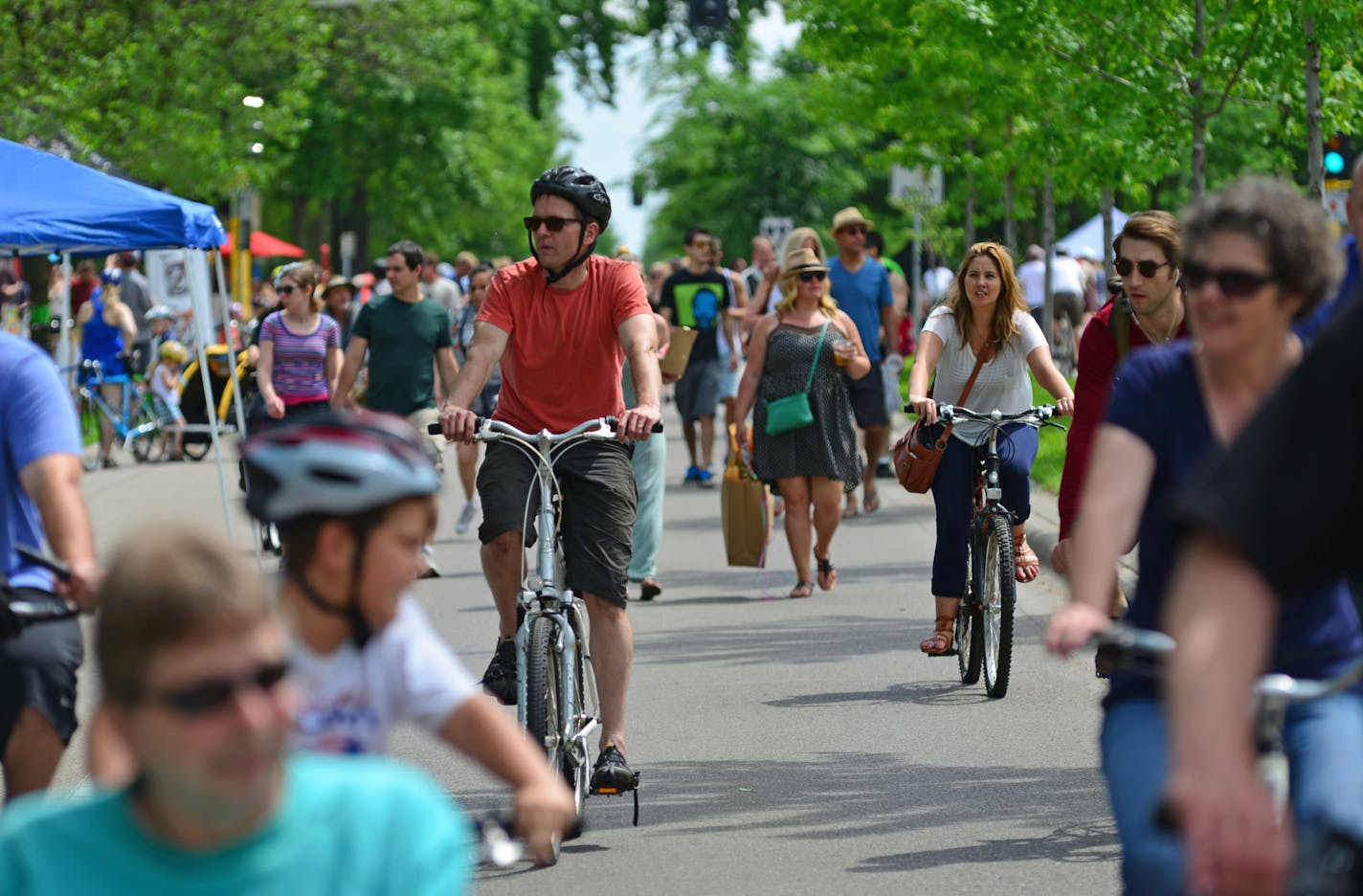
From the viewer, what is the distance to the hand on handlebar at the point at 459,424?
665 centimetres

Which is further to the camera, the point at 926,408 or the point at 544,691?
the point at 926,408

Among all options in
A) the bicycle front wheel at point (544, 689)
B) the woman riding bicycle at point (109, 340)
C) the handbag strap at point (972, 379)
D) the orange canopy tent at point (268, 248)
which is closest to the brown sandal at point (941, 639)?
the handbag strap at point (972, 379)

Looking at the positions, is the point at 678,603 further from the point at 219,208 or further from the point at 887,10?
the point at 219,208

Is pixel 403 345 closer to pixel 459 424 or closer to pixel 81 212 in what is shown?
pixel 81 212

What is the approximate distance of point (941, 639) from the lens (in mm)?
9734

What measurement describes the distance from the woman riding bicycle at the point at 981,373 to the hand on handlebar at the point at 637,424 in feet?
9.23

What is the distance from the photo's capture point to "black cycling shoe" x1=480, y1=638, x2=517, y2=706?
7.00 meters

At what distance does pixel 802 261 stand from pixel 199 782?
9.82 meters

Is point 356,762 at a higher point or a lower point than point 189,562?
lower

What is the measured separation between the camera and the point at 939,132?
29.6 m

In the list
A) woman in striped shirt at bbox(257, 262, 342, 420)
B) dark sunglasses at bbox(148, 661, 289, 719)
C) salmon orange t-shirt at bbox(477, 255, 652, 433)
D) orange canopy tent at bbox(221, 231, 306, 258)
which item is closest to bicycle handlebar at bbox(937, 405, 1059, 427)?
salmon orange t-shirt at bbox(477, 255, 652, 433)

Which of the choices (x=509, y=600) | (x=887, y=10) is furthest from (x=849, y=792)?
(x=887, y=10)

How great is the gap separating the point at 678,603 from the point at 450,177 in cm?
3866

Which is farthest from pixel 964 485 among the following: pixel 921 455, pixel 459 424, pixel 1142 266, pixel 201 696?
pixel 201 696
